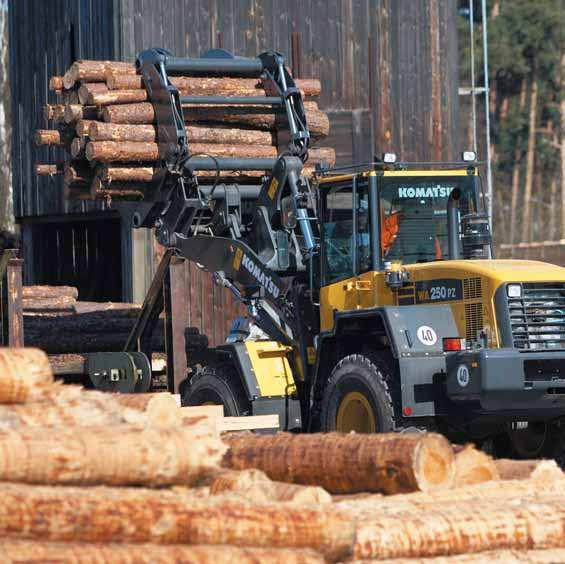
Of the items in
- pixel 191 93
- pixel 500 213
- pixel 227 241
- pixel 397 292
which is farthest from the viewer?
pixel 500 213

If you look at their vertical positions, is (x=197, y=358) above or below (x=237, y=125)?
below

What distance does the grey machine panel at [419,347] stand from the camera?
12.9 m

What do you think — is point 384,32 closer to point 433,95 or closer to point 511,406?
point 433,95

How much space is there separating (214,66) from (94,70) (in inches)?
55.8

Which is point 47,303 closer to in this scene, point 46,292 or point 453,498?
point 46,292

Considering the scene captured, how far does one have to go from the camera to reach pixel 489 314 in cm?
1310

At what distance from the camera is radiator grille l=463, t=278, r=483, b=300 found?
1319 centimetres

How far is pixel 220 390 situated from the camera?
50.0 ft

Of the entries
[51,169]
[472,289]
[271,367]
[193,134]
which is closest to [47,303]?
[51,169]

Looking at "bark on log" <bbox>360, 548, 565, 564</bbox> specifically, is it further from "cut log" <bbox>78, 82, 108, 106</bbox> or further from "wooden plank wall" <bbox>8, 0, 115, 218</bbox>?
"wooden plank wall" <bbox>8, 0, 115, 218</bbox>

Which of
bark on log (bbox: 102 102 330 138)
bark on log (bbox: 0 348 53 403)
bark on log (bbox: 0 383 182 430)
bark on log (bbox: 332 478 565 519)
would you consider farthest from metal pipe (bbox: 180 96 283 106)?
bark on log (bbox: 0 348 53 403)

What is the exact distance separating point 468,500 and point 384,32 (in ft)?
56.9

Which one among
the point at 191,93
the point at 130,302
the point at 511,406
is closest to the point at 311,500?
the point at 511,406

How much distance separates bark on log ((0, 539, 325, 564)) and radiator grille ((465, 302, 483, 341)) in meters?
6.24
